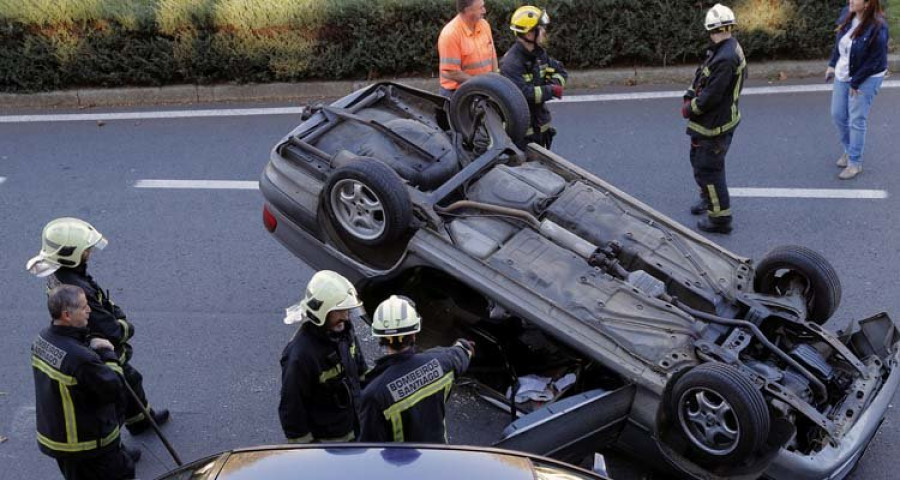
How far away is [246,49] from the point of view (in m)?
10.9

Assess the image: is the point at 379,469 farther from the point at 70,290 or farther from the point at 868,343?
the point at 868,343

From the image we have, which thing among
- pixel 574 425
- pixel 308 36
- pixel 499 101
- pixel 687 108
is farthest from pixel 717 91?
pixel 308 36

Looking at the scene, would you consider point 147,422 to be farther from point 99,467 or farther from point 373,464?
point 373,464

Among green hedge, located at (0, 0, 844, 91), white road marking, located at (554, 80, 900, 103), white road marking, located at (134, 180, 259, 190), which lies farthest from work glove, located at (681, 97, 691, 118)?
white road marking, located at (134, 180, 259, 190)

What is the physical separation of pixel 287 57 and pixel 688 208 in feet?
16.1

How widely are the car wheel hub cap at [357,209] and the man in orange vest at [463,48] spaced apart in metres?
2.92

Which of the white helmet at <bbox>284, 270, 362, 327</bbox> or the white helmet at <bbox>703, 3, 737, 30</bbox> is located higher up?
the white helmet at <bbox>703, 3, 737, 30</bbox>

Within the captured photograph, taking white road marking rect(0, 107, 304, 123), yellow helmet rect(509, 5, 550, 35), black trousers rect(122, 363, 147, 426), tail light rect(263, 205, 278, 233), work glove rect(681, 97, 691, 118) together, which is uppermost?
yellow helmet rect(509, 5, 550, 35)

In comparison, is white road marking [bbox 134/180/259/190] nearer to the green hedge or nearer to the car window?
the green hedge

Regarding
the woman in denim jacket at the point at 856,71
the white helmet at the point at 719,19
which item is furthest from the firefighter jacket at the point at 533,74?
the woman in denim jacket at the point at 856,71

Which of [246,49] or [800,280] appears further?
[246,49]

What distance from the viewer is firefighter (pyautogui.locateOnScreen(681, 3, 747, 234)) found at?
283 inches

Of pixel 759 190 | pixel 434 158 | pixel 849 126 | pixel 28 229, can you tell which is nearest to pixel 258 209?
pixel 28 229

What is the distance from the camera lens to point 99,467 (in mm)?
5059
